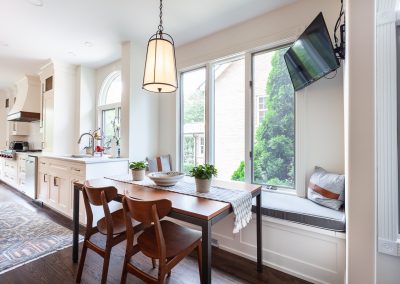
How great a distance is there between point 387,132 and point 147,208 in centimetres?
177

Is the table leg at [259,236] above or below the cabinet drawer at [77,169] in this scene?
below

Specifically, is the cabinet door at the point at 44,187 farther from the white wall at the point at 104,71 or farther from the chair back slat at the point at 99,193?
the chair back slat at the point at 99,193

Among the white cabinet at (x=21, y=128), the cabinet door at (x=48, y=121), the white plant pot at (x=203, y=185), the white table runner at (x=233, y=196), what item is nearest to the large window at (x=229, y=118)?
the white table runner at (x=233, y=196)

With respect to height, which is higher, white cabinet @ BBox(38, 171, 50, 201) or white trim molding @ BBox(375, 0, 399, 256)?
white trim molding @ BBox(375, 0, 399, 256)

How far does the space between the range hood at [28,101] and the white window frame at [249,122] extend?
3.94 metres

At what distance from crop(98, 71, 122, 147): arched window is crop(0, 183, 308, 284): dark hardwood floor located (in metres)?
2.31

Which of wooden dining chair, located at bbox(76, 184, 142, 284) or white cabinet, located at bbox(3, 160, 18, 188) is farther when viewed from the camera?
white cabinet, located at bbox(3, 160, 18, 188)

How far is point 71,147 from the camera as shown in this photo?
4.36 m

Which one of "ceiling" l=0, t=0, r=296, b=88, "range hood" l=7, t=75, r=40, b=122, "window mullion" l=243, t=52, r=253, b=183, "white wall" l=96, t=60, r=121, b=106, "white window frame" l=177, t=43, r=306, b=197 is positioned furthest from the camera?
"range hood" l=7, t=75, r=40, b=122

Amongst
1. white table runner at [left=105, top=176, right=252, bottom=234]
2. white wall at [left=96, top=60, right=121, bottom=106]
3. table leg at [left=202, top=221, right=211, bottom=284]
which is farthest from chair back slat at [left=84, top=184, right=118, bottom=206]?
white wall at [left=96, top=60, right=121, bottom=106]

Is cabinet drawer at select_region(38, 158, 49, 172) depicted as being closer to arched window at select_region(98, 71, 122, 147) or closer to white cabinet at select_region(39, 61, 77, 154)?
white cabinet at select_region(39, 61, 77, 154)

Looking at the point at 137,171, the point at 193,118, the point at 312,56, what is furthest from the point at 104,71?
the point at 312,56

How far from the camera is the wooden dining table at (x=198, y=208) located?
1.22m

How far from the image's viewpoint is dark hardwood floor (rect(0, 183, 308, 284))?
5.93ft
